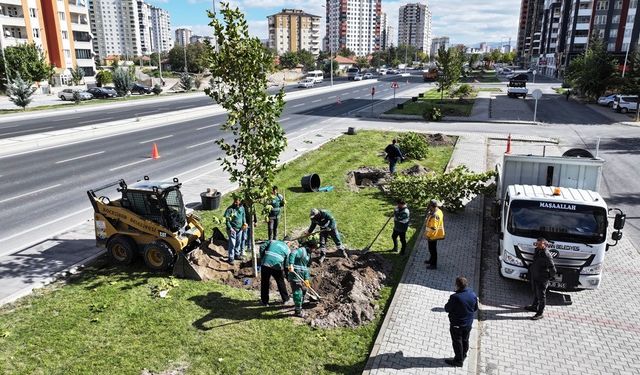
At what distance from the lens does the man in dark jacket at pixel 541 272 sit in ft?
27.9

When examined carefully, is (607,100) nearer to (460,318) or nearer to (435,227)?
(435,227)

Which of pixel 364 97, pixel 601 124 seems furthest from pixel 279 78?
pixel 601 124

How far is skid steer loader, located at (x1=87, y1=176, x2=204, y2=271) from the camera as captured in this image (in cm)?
1005

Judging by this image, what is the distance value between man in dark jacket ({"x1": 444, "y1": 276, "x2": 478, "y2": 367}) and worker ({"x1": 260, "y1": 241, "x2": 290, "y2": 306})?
3068 mm

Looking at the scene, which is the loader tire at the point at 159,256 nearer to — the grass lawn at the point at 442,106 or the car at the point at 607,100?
the grass lawn at the point at 442,106

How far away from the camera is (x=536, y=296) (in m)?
8.71

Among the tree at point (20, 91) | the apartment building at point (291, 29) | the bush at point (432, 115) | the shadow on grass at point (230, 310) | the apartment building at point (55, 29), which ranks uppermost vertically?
the apartment building at point (291, 29)

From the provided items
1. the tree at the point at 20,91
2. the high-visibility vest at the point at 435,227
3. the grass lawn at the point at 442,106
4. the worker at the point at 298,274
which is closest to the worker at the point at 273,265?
the worker at the point at 298,274

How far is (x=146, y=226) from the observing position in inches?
400

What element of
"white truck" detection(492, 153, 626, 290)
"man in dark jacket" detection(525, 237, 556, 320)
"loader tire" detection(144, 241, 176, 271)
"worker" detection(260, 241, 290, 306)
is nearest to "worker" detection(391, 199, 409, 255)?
"white truck" detection(492, 153, 626, 290)

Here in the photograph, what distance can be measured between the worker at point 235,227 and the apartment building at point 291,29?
7358 inches

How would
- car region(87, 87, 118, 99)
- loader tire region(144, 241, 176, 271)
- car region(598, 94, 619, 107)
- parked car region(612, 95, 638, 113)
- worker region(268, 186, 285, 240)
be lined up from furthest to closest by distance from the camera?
car region(87, 87, 118, 99) → car region(598, 94, 619, 107) → parked car region(612, 95, 638, 113) → worker region(268, 186, 285, 240) → loader tire region(144, 241, 176, 271)

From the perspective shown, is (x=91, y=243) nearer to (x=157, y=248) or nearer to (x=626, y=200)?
(x=157, y=248)

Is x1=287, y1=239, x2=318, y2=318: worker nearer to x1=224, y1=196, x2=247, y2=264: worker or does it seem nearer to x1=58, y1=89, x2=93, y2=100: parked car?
x1=224, y1=196, x2=247, y2=264: worker
